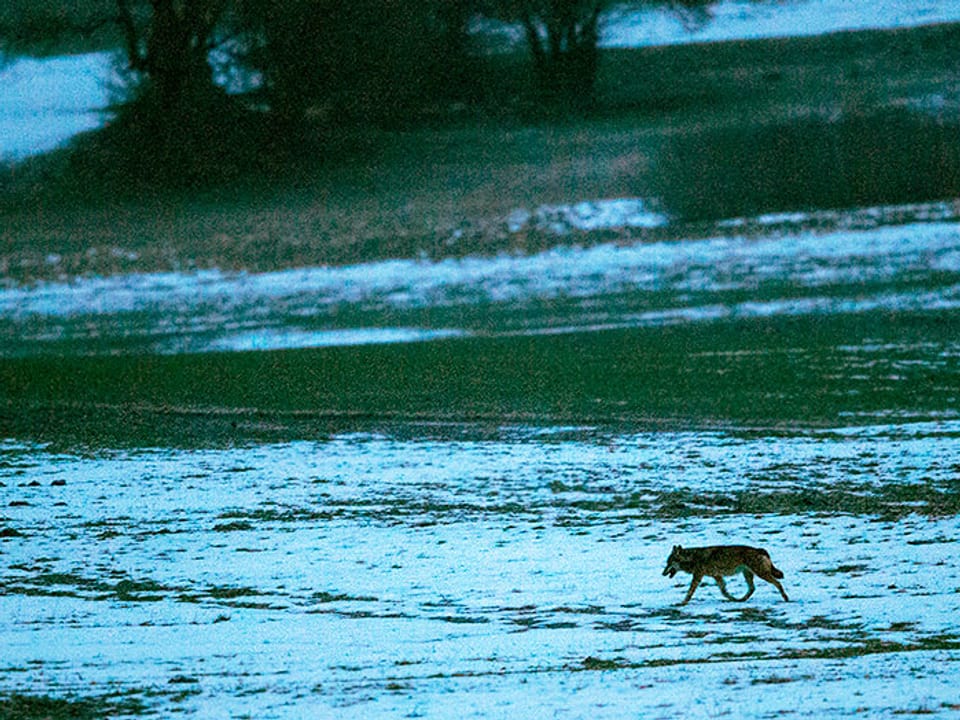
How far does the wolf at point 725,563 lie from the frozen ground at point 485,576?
0.54ft

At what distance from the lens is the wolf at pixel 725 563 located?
7512mm

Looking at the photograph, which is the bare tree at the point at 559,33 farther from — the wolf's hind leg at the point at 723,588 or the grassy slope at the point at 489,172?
the wolf's hind leg at the point at 723,588

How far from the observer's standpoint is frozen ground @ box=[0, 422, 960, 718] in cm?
659

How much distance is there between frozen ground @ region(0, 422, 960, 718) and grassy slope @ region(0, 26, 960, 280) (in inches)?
335

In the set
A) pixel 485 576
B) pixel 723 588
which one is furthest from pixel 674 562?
pixel 485 576

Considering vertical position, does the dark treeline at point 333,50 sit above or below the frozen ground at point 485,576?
above

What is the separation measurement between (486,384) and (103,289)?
6.77 metres

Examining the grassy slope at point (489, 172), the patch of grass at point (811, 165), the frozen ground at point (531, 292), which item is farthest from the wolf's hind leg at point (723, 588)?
the patch of grass at point (811, 165)

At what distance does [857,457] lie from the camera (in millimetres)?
10812

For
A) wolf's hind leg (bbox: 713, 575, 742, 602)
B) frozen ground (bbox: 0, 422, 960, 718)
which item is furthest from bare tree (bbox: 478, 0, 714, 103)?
wolf's hind leg (bbox: 713, 575, 742, 602)

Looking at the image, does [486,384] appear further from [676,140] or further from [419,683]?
[676,140]

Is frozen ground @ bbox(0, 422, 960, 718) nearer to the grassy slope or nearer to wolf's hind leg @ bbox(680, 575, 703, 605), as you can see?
wolf's hind leg @ bbox(680, 575, 703, 605)

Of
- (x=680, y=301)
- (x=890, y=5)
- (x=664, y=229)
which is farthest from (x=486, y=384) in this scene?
(x=890, y=5)

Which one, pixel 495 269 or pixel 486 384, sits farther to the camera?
pixel 495 269
